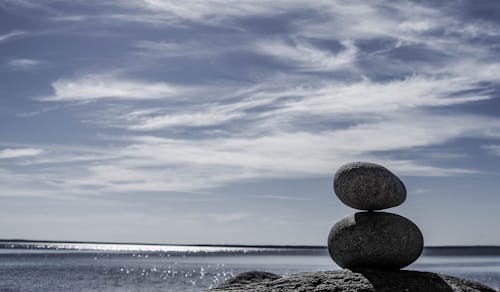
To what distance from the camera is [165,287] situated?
5741cm

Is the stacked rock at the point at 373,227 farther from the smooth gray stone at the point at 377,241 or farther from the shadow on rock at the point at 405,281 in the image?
the shadow on rock at the point at 405,281

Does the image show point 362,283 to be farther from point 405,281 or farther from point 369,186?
point 369,186

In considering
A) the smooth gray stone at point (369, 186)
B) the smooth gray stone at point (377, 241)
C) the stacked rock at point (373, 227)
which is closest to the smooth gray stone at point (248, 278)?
the smooth gray stone at point (377, 241)

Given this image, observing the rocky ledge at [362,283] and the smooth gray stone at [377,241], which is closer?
the rocky ledge at [362,283]

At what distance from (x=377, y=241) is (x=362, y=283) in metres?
1.15

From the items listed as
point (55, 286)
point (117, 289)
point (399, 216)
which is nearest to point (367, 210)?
point (399, 216)

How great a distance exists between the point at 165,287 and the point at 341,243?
139ft

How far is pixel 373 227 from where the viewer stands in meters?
16.5

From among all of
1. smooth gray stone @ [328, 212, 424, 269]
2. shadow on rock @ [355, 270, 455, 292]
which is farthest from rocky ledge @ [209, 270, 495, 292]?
smooth gray stone @ [328, 212, 424, 269]

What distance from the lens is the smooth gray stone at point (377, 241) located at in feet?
54.0

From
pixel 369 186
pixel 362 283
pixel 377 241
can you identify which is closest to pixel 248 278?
pixel 377 241

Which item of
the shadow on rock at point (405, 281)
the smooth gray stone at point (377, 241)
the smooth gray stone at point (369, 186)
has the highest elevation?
the smooth gray stone at point (369, 186)

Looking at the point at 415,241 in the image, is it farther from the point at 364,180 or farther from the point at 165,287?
the point at 165,287

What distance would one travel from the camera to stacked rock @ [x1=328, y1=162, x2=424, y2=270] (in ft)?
54.0
